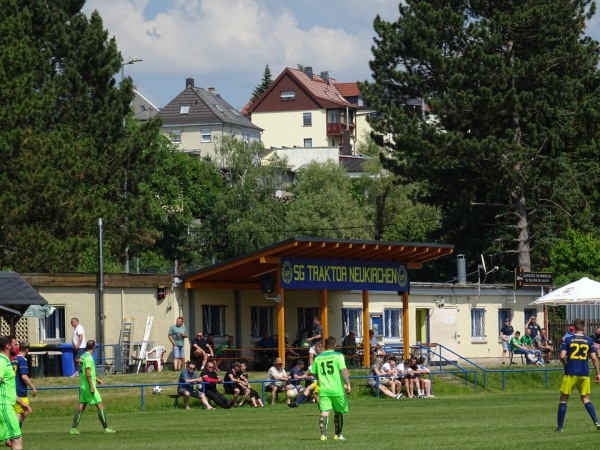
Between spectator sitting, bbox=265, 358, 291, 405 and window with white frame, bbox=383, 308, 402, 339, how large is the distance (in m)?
13.5

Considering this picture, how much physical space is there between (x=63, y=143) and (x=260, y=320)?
12709 mm

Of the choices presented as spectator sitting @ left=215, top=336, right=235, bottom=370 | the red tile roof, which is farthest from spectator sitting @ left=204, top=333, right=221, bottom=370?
the red tile roof

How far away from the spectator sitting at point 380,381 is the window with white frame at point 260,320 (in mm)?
6901

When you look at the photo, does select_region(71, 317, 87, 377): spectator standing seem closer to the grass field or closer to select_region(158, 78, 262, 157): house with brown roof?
the grass field

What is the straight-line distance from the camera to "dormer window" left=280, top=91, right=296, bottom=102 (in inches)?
5561

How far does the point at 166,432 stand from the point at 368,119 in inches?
1502

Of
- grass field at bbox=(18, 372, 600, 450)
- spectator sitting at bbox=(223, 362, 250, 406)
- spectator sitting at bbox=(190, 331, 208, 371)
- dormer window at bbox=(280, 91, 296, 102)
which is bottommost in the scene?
grass field at bbox=(18, 372, 600, 450)

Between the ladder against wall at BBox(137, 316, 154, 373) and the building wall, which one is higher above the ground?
the building wall

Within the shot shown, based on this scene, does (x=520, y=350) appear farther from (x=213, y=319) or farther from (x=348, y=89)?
(x=348, y=89)

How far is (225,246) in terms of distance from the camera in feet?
304

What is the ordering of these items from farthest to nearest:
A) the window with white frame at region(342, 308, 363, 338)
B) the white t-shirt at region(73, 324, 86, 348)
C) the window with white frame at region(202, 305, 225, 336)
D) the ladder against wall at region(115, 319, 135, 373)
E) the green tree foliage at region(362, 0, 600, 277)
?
the green tree foliage at region(362, 0, 600, 277) → the window with white frame at region(342, 308, 363, 338) → the window with white frame at region(202, 305, 225, 336) → the ladder against wall at region(115, 319, 135, 373) → the white t-shirt at region(73, 324, 86, 348)

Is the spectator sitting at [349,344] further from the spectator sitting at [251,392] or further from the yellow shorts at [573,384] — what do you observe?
the yellow shorts at [573,384]

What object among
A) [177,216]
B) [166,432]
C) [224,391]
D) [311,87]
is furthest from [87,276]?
[311,87]

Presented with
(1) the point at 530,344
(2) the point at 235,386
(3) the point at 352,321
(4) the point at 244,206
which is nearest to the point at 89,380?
(2) the point at 235,386
